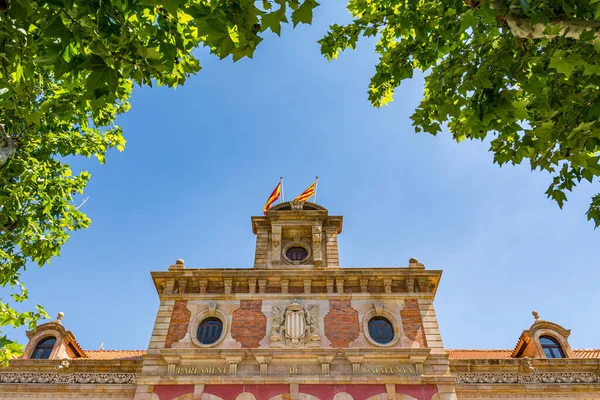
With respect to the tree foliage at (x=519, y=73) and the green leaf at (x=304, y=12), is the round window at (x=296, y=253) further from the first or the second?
the green leaf at (x=304, y=12)

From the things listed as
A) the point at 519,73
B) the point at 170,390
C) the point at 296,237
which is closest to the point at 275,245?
the point at 296,237

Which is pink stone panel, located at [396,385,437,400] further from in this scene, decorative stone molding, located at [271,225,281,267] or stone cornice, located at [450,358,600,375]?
decorative stone molding, located at [271,225,281,267]

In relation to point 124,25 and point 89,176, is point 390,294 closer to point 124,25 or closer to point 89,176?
point 89,176

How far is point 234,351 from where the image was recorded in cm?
1602

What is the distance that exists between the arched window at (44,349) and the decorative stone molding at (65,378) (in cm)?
105

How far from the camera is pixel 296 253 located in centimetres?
1972

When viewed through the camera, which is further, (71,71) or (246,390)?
(246,390)

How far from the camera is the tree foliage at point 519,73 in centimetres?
616

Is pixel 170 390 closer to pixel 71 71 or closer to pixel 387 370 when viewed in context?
pixel 387 370

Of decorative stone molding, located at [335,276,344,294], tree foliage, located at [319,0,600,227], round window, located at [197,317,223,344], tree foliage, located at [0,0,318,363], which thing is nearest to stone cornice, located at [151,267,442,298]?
decorative stone molding, located at [335,276,344,294]

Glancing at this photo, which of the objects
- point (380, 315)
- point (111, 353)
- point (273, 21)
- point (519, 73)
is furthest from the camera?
point (111, 353)

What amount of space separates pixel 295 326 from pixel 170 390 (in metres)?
4.90

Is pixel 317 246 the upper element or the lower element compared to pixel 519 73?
upper

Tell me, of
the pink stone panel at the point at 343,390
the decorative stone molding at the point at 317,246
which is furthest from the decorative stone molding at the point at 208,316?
the decorative stone molding at the point at 317,246
